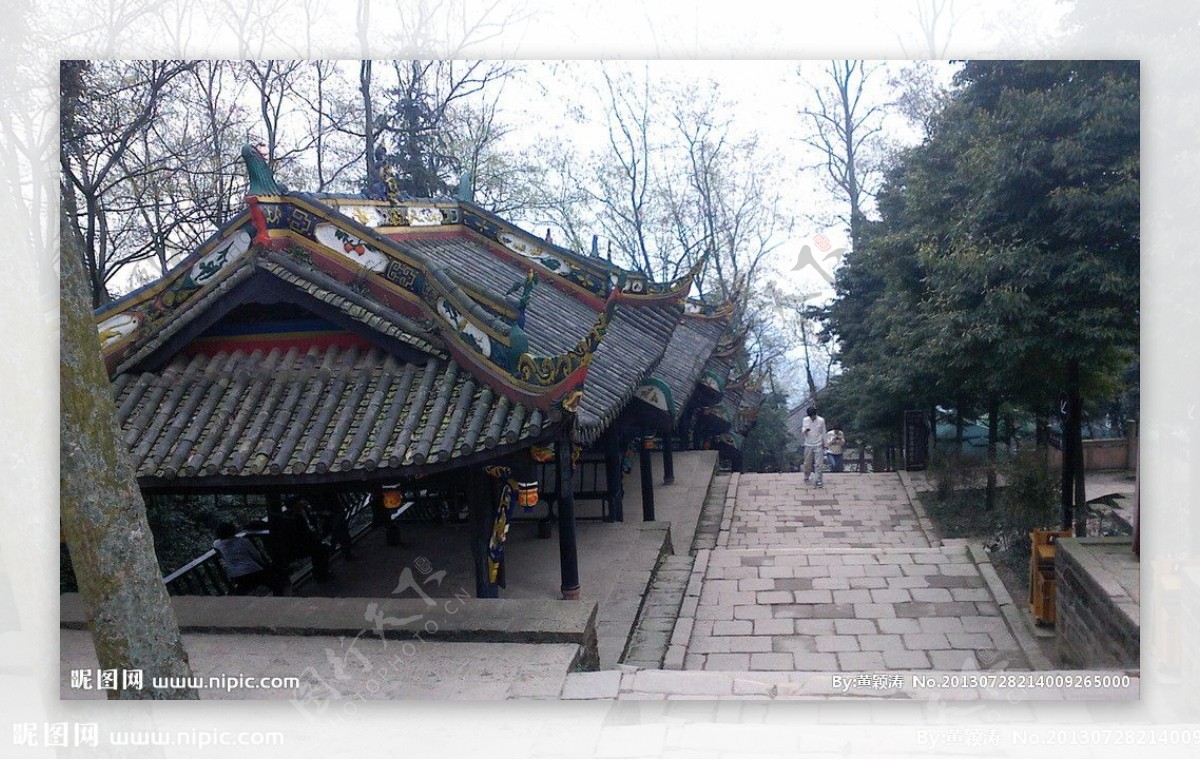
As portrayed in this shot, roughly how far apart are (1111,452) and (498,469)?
7.56 metres

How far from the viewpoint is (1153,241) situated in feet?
19.6

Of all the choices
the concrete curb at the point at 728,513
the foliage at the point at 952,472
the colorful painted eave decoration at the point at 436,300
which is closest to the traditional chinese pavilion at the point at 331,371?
the colorful painted eave decoration at the point at 436,300

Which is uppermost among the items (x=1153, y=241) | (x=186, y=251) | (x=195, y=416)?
(x=186, y=251)

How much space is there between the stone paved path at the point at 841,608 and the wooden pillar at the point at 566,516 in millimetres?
1048

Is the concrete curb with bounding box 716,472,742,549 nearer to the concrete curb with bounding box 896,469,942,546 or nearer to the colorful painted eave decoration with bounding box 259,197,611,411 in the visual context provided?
the concrete curb with bounding box 896,469,942,546

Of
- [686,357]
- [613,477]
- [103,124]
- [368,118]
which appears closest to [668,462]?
[686,357]

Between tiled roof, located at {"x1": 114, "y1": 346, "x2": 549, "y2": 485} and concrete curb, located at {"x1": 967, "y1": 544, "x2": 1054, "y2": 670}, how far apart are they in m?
4.51

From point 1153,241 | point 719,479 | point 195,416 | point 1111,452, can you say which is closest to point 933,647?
point 1153,241

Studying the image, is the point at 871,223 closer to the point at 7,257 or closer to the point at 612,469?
the point at 612,469

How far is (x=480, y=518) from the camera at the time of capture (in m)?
6.89

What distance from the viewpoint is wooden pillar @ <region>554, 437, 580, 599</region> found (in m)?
6.99

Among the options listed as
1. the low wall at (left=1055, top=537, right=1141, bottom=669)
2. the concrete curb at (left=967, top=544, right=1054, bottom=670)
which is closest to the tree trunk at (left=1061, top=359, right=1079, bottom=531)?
the concrete curb at (left=967, top=544, right=1054, bottom=670)

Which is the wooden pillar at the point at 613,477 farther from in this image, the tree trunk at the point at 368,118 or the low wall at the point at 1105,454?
the tree trunk at the point at 368,118

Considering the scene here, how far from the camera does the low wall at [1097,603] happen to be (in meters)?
5.64
